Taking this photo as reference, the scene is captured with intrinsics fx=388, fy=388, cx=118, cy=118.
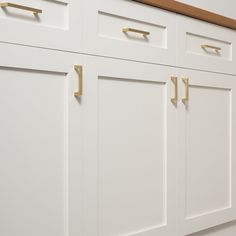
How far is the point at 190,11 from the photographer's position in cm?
152

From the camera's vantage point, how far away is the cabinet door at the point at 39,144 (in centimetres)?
103

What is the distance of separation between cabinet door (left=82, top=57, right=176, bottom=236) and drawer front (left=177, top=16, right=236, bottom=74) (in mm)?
133

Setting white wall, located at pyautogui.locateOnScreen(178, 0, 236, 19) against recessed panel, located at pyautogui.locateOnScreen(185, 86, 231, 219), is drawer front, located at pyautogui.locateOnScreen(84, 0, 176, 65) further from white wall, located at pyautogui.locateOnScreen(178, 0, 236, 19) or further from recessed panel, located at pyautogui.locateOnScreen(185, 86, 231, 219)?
white wall, located at pyautogui.locateOnScreen(178, 0, 236, 19)

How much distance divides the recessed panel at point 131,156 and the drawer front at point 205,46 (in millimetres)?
202

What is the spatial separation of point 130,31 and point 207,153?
64 centimetres

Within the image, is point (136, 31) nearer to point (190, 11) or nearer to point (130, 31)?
point (130, 31)

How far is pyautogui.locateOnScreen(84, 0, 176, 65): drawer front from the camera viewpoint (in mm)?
1218

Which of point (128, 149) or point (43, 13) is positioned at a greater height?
point (43, 13)

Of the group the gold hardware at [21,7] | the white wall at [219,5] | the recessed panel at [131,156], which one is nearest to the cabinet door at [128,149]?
the recessed panel at [131,156]

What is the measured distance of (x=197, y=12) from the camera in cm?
156

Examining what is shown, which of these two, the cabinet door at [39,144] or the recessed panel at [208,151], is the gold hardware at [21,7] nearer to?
the cabinet door at [39,144]

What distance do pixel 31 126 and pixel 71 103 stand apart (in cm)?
15

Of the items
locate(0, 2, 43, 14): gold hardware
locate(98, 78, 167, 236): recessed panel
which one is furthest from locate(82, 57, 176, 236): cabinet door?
locate(0, 2, 43, 14): gold hardware

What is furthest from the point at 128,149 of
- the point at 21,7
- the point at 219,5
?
the point at 219,5
